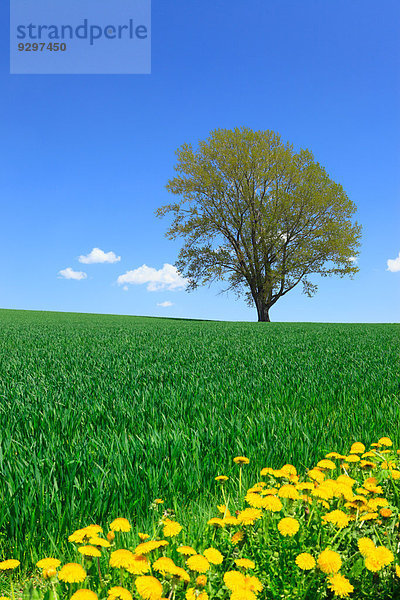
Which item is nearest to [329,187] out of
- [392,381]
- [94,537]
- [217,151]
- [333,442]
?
[217,151]

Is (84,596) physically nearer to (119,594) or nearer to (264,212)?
(119,594)

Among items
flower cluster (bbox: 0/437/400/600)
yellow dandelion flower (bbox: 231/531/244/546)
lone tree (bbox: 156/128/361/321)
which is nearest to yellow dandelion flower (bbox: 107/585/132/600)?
flower cluster (bbox: 0/437/400/600)

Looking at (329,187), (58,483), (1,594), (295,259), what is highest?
(329,187)

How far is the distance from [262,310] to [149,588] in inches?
1374

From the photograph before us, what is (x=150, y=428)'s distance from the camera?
3230 millimetres

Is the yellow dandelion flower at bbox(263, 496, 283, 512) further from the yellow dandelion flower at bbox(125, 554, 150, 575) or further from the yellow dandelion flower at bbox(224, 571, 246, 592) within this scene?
the yellow dandelion flower at bbox(125, 554, 150, 575)

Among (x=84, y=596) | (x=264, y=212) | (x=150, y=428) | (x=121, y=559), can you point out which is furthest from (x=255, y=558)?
(x=264, y=212)

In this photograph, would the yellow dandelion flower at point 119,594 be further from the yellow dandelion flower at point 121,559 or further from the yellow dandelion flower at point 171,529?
the yellow dandelion flower at point 171,529

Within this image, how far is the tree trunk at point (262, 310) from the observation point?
116 ft

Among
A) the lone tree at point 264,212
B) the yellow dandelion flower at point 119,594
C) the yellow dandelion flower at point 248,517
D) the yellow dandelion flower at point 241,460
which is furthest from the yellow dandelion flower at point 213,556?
the lone tree at point 264,212

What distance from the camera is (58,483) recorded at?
2488mm

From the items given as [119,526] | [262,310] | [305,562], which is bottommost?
[305,562]

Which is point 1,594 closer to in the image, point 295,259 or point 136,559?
point 136,559

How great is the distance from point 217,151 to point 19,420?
1335 inches
